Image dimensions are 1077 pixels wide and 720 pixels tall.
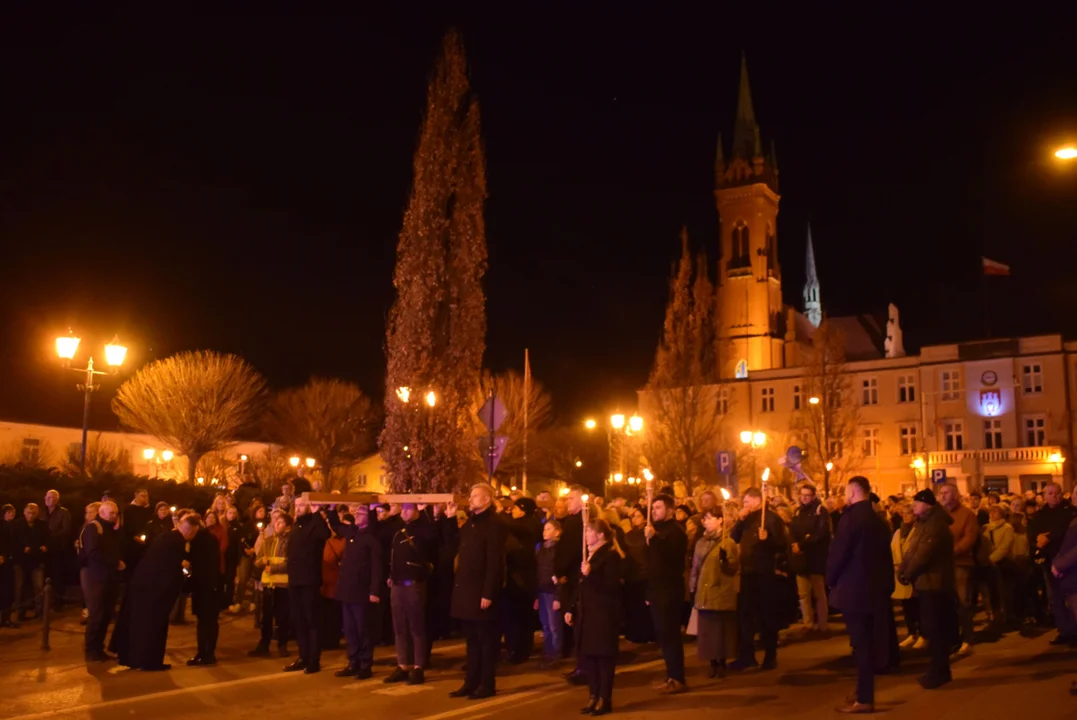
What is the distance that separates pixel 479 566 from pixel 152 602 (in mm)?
4421

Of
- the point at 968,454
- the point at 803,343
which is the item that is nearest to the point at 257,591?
the point at 968,454

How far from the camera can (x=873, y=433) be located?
211 feet

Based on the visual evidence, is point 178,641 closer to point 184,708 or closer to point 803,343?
point 184,708

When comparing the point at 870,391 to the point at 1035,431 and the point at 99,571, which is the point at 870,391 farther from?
the point at 99,571

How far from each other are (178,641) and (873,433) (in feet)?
183

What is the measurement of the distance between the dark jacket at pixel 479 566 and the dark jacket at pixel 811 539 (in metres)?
5.38

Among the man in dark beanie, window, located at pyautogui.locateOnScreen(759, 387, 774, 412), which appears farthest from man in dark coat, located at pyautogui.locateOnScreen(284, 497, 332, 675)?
window, located at pyautogui.locateOnScreen(759, 387, 774, 412)

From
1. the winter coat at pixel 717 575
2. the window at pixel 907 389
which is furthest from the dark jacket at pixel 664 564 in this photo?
the window at pixel 907 389

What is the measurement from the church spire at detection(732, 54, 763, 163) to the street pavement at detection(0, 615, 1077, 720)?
79.1 m

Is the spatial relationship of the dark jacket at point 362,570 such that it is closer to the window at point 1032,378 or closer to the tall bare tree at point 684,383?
the tall bare tree at point 684,383

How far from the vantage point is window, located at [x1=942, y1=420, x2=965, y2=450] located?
6034 centimetres

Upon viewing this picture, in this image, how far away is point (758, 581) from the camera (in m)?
12.4

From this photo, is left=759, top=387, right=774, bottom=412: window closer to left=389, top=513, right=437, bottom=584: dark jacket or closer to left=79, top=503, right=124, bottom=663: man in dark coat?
left=79, top=503, right=124, bottom=663: man in dark coat

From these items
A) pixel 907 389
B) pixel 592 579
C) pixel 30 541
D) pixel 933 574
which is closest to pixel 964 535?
pixel 933 574
